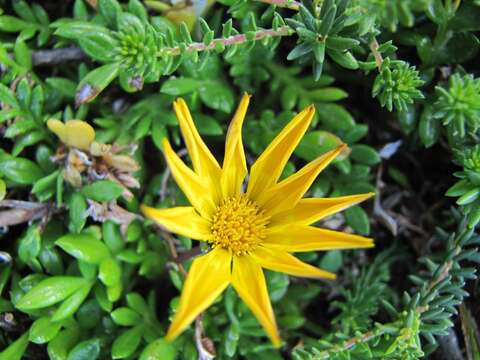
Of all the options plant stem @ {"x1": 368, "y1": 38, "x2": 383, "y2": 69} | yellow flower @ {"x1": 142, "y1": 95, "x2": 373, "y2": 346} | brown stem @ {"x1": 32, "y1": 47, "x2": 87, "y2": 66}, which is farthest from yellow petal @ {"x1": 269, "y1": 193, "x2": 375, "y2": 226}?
brown stem @ {"x1": 32, "y1": 47, "x2": 87, "y2": 66}

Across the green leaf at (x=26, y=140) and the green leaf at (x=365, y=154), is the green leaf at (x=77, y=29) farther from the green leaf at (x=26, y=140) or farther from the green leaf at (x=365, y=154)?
the green leaf at (x=365, y=154)

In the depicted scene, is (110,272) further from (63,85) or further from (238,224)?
(63,85)

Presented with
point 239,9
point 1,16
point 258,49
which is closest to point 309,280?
point 258,49

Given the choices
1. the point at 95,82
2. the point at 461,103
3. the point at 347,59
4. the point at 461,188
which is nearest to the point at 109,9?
the point at 95,82

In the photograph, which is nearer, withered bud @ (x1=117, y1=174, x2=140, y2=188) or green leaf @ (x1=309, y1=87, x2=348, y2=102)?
withered bud @ (x1=117, y1=174, x2=140, y2=188)

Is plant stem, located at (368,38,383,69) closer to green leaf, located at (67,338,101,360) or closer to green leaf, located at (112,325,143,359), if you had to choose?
green leaf, located at (112,325,143,359)
